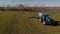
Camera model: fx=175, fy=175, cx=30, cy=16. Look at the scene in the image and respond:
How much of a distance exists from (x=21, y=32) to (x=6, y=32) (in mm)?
638

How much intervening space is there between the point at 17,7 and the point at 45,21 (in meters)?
15.4

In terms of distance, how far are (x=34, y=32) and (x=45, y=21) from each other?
9.28ft

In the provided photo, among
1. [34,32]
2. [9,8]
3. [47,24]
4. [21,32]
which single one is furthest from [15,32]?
[9,8]

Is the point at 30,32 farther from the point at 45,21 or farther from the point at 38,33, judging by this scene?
the point at 45,21

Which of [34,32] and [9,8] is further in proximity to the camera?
[9,8]

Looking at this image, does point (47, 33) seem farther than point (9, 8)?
No

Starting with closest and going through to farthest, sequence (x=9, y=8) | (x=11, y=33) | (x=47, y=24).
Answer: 1. (x=11, y=33)
2. (x=47, y=24)
3. (x=9, y=8)

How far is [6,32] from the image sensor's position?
7.38m

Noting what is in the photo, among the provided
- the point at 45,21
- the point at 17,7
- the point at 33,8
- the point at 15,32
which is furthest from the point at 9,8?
the point at 15,32

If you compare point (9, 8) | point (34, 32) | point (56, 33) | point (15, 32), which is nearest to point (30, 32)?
point (34, 32)

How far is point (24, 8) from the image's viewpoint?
25.6 meters

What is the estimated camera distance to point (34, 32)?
754 cm

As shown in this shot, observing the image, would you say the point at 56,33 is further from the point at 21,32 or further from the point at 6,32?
the point at 6,32

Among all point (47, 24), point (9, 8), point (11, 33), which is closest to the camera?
point (11, 33)
